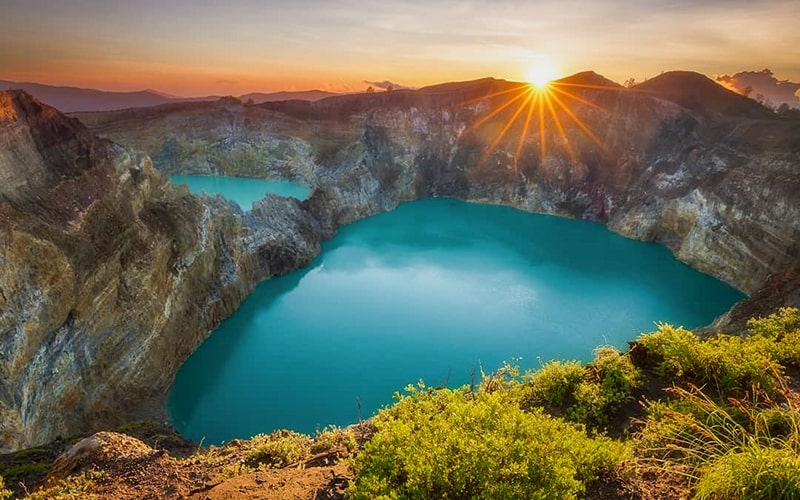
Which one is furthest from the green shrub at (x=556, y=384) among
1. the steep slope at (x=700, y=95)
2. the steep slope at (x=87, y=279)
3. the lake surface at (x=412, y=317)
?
the steep slope at (x=700, y=95)

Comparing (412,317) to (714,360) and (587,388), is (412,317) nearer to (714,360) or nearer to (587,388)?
(587,388)

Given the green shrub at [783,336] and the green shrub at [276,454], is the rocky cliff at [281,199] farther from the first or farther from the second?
the green shrub at [783,336]

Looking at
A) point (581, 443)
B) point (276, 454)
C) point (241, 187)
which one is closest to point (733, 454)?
point (581, 443)

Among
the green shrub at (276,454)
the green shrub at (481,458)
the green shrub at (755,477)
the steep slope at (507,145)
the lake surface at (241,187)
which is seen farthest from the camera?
the lake surface at (241,187)

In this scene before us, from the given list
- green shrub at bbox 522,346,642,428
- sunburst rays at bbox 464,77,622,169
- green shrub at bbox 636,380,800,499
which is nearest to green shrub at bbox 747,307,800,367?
green shrub at bbox 636,380,800,499

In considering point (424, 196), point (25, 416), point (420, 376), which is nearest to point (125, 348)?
point (25, 416)
